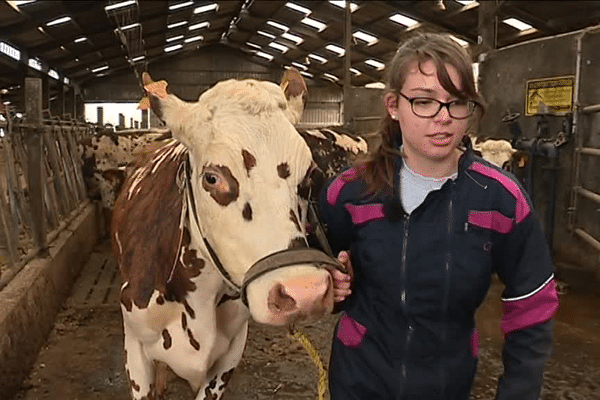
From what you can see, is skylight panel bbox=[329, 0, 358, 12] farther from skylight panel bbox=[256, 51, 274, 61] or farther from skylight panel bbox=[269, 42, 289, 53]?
skylight panel bbox=[256, 51, 274, 61]

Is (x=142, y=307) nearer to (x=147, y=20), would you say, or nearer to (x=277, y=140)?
(x=277, y=140)

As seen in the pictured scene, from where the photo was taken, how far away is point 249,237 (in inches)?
60.1

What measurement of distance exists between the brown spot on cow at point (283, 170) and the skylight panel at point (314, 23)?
17555 millimetres

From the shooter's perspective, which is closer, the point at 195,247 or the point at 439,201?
the point at 439,201

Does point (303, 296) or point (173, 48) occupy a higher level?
point (173, 48)

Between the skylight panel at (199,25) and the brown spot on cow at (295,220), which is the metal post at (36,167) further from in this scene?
the skylight panel at (199,25)

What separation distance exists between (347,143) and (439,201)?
447 cm

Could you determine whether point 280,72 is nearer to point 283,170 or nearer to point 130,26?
point 130,26

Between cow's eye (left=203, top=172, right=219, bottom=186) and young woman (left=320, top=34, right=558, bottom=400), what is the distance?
1.02ft

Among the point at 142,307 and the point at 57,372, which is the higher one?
the point at 142,307

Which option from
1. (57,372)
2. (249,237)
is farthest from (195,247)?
(57,372)

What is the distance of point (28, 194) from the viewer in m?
4.42

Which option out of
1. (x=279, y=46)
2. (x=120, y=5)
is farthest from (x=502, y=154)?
(x=279, y=46)

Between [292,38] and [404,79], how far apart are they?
69.0 feet
